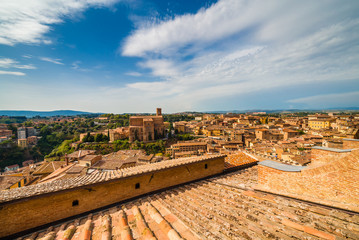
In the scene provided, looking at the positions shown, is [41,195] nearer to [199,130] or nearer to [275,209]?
[275,209]

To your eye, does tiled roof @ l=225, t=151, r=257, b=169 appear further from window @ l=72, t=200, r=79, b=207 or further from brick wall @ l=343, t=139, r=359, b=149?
window @ l=72, t=200, r=79, b=207

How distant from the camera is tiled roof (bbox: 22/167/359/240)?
2412 mm

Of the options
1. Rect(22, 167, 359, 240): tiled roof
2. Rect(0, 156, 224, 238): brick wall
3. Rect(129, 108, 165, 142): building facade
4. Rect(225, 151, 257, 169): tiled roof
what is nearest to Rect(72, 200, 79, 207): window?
Rect(0, 156, 224, 238): brick wall

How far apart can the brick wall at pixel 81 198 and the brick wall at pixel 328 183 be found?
3297 mm

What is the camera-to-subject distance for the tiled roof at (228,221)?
7.91ft

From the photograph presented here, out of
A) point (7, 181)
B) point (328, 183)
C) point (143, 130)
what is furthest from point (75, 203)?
point (143, 130)

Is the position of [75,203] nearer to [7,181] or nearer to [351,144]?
[351,144]

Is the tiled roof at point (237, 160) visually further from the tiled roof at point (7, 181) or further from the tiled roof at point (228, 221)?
the tiled roof at point (7, 181)

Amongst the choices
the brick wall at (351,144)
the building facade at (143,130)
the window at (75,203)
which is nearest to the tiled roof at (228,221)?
the window at (75,203)

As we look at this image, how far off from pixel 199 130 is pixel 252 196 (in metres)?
68.3

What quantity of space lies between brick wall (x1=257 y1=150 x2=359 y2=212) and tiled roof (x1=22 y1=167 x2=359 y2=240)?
0.39 m

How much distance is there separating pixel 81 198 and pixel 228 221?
4.39 meters

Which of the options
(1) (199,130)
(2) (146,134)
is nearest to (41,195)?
(2) (146,134)

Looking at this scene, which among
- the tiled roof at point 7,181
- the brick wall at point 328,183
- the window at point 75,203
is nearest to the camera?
the brick wall at point 328,183
